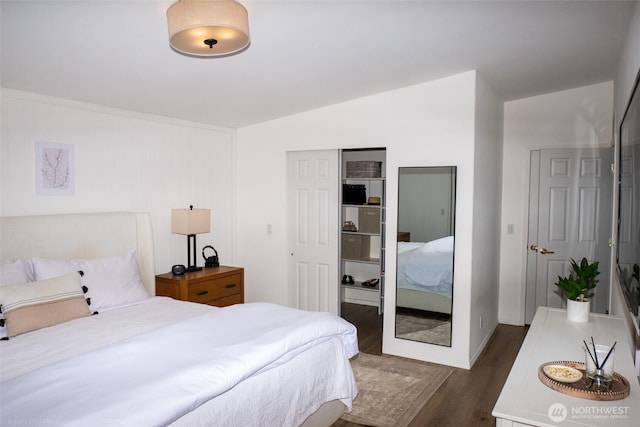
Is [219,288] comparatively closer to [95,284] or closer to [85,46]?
[95,284]

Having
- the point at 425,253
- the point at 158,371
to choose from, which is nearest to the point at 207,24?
the point at 158,371

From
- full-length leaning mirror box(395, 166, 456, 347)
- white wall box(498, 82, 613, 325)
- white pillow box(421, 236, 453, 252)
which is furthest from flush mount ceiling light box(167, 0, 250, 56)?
white wall box(498, 82, 613, 325)

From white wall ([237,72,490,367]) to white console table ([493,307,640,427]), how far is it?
1564mm

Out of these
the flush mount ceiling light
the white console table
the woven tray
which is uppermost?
the flush mount ceiling light

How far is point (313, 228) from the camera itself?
484 cm

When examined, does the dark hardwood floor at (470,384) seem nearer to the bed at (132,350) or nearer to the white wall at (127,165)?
the bed at (132,350)

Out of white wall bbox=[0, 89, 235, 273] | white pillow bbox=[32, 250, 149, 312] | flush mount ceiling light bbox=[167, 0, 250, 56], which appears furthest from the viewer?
white wall bbox=[0, 89, 235, 273]

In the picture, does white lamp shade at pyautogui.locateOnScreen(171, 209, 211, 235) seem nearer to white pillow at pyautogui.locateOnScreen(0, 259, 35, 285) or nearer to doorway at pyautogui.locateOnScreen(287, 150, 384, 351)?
doorway at pyautogui.locateOnScreen(287, 150, 384, 351)

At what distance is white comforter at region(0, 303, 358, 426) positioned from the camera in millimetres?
1651

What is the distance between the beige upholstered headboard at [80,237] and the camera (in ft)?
10.0

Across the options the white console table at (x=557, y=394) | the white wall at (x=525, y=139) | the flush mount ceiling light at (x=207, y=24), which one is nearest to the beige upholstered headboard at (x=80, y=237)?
the flush mount ceiling light at (x=207, y=24)

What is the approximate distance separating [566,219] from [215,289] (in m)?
3.76

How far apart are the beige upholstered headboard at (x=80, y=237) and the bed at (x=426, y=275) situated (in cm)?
224

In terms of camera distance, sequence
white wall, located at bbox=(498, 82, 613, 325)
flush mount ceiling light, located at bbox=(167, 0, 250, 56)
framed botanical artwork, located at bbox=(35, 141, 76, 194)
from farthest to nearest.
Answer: white wall, located at bbox=(498, 82, 613, 325), framed botanical artwork, located at bbox=(35, 141, 76, 194), flush mount ceiling light, located at bbox=(167, 0, 250, 56)
